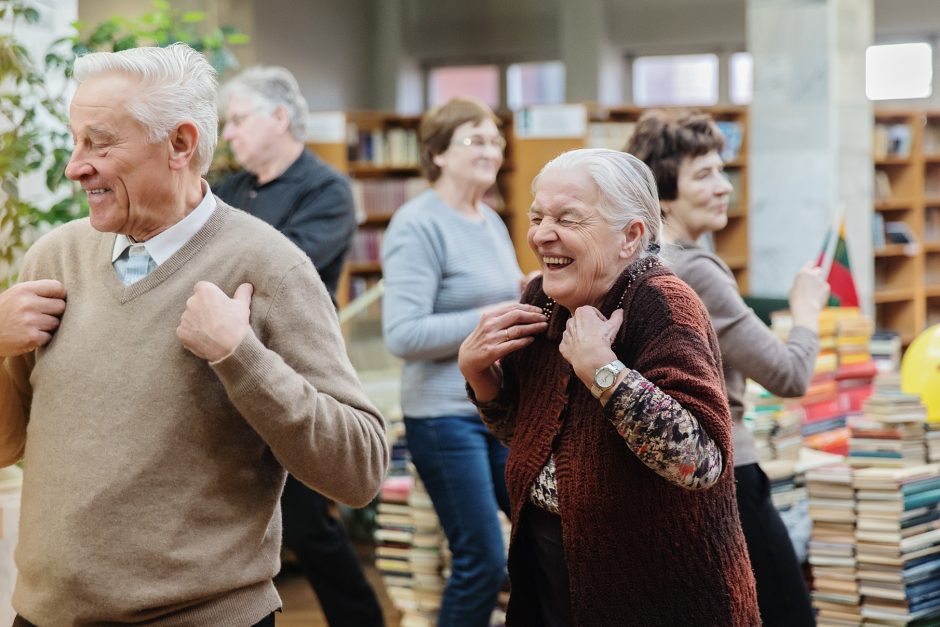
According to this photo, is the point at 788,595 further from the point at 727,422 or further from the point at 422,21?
the point at 422,21

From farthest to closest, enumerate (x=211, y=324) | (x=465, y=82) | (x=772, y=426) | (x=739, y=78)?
(x=465, y=82), (x=739, y=78), (x=772, y=426), (x=211, y=324)

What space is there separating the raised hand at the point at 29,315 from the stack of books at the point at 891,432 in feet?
8.85

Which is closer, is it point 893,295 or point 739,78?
point 893,295

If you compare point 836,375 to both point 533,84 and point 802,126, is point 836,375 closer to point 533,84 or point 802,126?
point 802,126

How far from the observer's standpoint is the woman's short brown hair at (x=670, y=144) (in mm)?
2602

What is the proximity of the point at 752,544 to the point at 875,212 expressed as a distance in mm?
8096

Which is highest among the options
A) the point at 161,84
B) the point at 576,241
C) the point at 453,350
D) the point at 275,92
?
the point at 275,92

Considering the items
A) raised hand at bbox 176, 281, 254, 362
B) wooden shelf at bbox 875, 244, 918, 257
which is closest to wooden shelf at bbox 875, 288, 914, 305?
wooden shelf at bbox 875, 244, 918, 257

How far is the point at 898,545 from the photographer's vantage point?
3.54m

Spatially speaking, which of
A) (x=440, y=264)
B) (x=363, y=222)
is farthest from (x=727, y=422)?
(x=363, y=222)

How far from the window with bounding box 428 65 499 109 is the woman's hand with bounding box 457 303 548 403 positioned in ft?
39.2

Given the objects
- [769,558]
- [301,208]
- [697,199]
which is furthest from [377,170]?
[769,558]

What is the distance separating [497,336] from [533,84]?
1208 centimetres

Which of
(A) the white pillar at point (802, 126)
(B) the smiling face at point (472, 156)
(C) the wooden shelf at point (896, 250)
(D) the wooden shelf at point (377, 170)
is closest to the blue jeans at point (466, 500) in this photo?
(B) the smiling face at point (472, 156)
